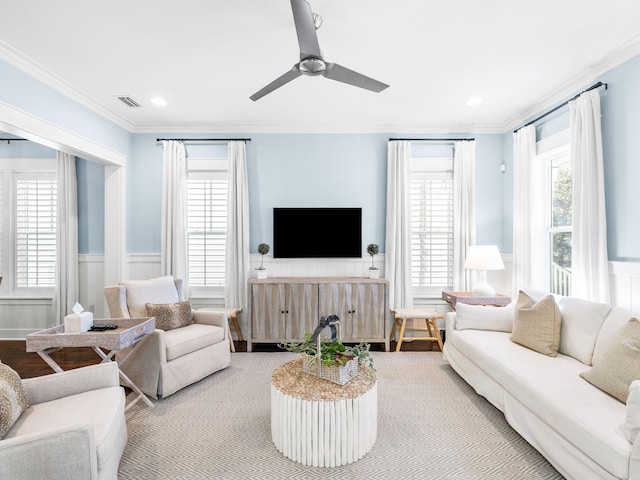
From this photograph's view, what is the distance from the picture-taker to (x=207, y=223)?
14.7 feet

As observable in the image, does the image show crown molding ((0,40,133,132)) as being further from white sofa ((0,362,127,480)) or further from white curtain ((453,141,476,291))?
white curtain ((453,141,476,291))

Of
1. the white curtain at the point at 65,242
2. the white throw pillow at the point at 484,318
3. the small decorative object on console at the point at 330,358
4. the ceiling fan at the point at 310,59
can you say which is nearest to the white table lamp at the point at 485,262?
the white throw pillow at the point at 484,318

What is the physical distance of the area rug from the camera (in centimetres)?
192

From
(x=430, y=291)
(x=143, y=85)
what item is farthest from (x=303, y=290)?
(x=143, y=85)

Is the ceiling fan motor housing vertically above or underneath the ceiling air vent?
underneath

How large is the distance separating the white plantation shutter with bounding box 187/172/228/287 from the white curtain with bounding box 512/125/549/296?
3670 millimetres

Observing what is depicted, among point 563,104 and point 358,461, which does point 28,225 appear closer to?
point 358,461

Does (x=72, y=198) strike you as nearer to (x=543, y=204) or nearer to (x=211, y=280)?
(x=211, y=280)

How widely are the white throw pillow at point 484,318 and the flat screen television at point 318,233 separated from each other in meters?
1.53

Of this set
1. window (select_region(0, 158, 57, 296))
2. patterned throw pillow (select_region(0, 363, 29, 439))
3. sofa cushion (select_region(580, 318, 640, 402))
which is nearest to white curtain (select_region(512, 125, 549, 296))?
sofa cushion (select_region(580, 318, 640, 402))

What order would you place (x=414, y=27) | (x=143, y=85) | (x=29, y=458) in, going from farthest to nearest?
(x=143, y=85) < (x=414, y=27) < (x=29, y=458)

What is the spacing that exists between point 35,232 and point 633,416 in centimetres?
607

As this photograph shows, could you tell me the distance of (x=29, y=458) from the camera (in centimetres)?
135

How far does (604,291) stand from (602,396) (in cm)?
119
